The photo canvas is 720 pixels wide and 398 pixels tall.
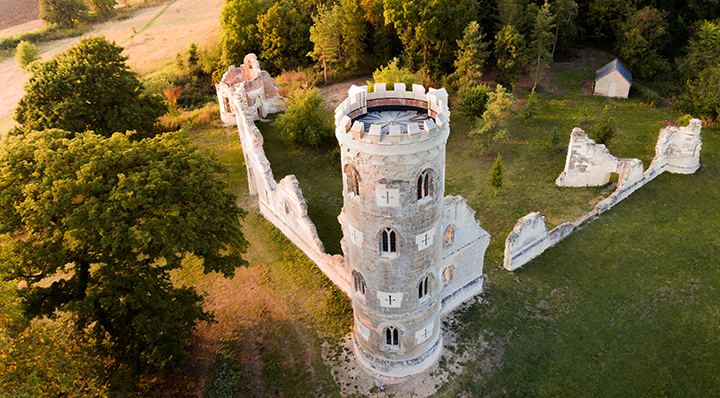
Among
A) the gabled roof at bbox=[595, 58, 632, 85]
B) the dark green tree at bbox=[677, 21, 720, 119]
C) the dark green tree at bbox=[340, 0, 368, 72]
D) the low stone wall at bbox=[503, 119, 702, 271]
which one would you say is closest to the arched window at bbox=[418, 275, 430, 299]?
the low stone wall at bbox=[503, 119, 702, 271]

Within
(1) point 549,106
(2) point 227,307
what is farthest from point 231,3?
(2) point 227,307

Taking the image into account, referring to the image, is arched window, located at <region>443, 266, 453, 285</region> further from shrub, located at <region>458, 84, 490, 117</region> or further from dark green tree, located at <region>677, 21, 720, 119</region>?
dark green tree, located at <region>677, 21, 720, 119</region>

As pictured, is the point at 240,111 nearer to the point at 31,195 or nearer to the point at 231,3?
the point at 31,195

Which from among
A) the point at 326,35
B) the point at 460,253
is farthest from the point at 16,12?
the point at 460,253

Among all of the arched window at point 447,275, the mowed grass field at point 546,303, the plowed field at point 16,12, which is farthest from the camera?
the plowed field at point 16,12

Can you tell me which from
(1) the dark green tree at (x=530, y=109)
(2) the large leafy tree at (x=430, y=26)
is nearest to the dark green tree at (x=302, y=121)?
(2) the large leafy tree at (x=430, y=26)

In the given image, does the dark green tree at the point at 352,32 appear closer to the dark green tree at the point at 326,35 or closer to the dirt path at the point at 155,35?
the dark green tree at the point at 326,35
